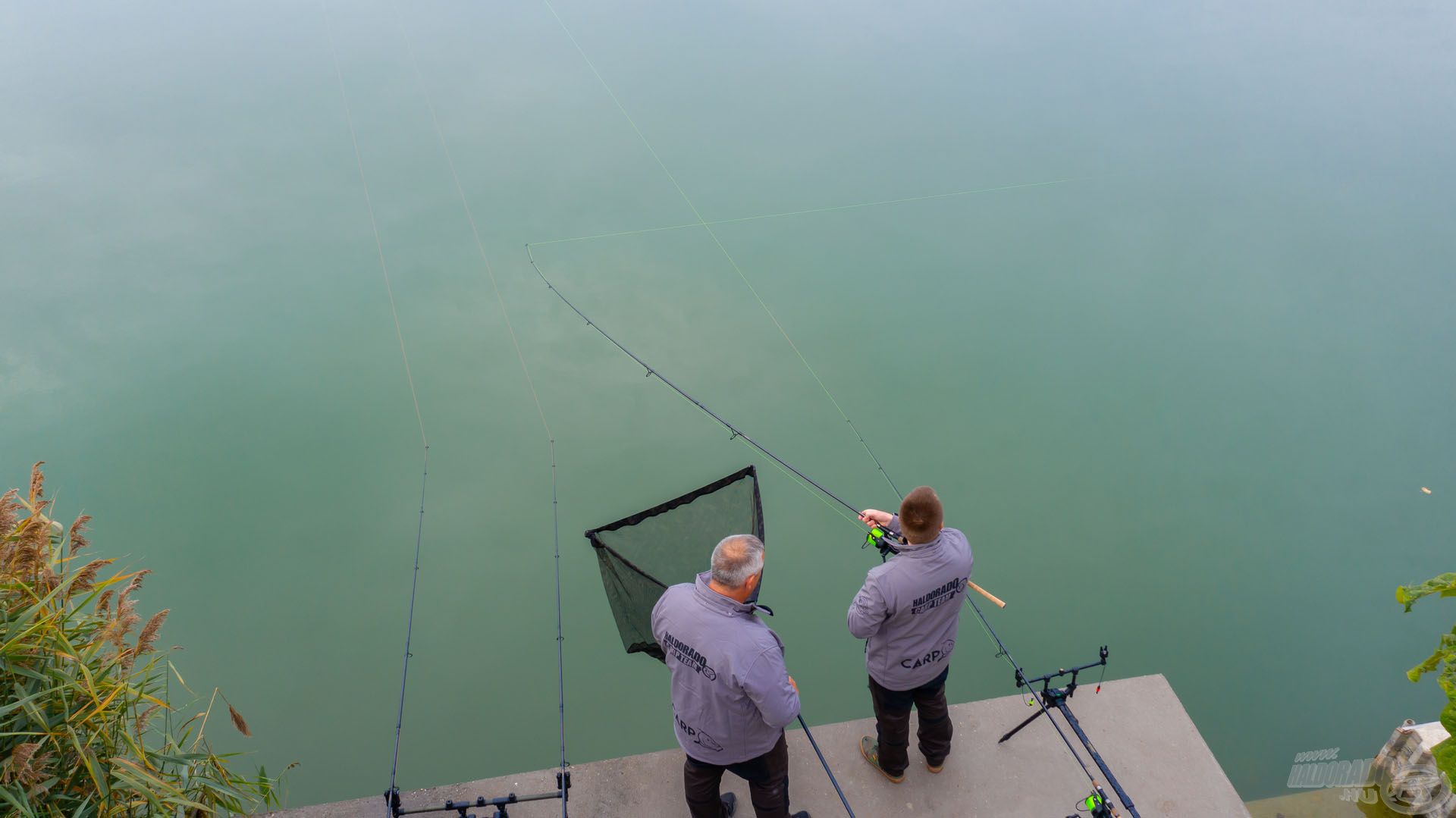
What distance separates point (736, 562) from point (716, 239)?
377 cm

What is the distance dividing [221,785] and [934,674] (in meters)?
1.96

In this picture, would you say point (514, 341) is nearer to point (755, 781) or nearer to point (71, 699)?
point (71, 699)

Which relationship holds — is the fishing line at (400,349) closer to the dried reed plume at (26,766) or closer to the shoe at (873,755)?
the dried reed plume at (26,766)

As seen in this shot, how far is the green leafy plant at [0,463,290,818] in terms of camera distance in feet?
6.79

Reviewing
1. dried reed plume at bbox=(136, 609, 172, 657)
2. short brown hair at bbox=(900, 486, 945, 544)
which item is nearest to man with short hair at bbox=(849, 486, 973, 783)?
short brown hair at bbox=(900, 486, 945, 544)

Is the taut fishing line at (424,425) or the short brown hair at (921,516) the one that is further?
the taut fishing line at (424,425)

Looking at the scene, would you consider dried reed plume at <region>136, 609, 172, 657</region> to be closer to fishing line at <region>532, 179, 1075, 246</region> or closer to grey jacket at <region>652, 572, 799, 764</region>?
grey jacket at <region>652, 572, 799, 764</region>

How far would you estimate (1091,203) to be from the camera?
5742 mm

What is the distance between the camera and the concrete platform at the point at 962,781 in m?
2.57

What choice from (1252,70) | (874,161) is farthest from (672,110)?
(1252,70)

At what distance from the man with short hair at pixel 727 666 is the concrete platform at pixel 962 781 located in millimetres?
538

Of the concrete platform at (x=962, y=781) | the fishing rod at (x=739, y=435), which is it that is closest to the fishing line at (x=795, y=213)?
the fishing rod at (x=739, y=435)

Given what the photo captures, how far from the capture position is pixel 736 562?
1.92 meters

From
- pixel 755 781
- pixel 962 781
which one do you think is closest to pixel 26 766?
pixel 755 781
